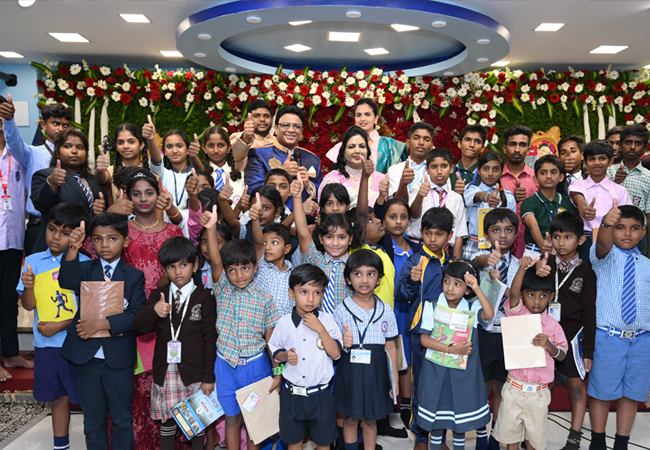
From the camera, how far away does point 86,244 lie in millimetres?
2783

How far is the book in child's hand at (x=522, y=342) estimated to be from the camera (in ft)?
8.34

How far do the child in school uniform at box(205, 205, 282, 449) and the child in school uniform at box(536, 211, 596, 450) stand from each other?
1.74 m

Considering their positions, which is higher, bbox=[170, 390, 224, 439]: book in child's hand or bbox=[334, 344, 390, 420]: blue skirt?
bbox=[334, 344, 390, 420]: blue skirt

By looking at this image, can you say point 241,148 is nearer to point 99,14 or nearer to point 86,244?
point 86,244

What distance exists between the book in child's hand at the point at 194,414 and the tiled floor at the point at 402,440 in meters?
0.95

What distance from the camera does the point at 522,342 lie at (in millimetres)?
2566

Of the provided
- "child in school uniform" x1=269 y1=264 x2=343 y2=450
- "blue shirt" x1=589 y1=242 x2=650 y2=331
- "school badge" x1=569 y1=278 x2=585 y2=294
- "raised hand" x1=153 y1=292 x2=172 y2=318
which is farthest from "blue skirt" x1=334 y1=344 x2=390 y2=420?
"blue shirt" x1=589 y1=242 x2=650 y2=331

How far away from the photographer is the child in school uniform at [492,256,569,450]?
2.55 meters

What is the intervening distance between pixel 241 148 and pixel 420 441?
2.64m

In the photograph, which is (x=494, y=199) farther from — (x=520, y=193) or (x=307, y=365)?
(x=307, y=365)

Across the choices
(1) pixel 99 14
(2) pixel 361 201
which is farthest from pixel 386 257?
(1) pixel 99 14

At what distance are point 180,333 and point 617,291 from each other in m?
2.59

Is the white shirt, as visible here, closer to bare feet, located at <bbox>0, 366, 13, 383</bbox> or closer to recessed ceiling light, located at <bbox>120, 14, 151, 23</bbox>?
bare feet, located at <bbox>0, 366, 13, 383</bbox>

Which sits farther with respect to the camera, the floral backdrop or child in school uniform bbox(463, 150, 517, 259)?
the floral backdrop
